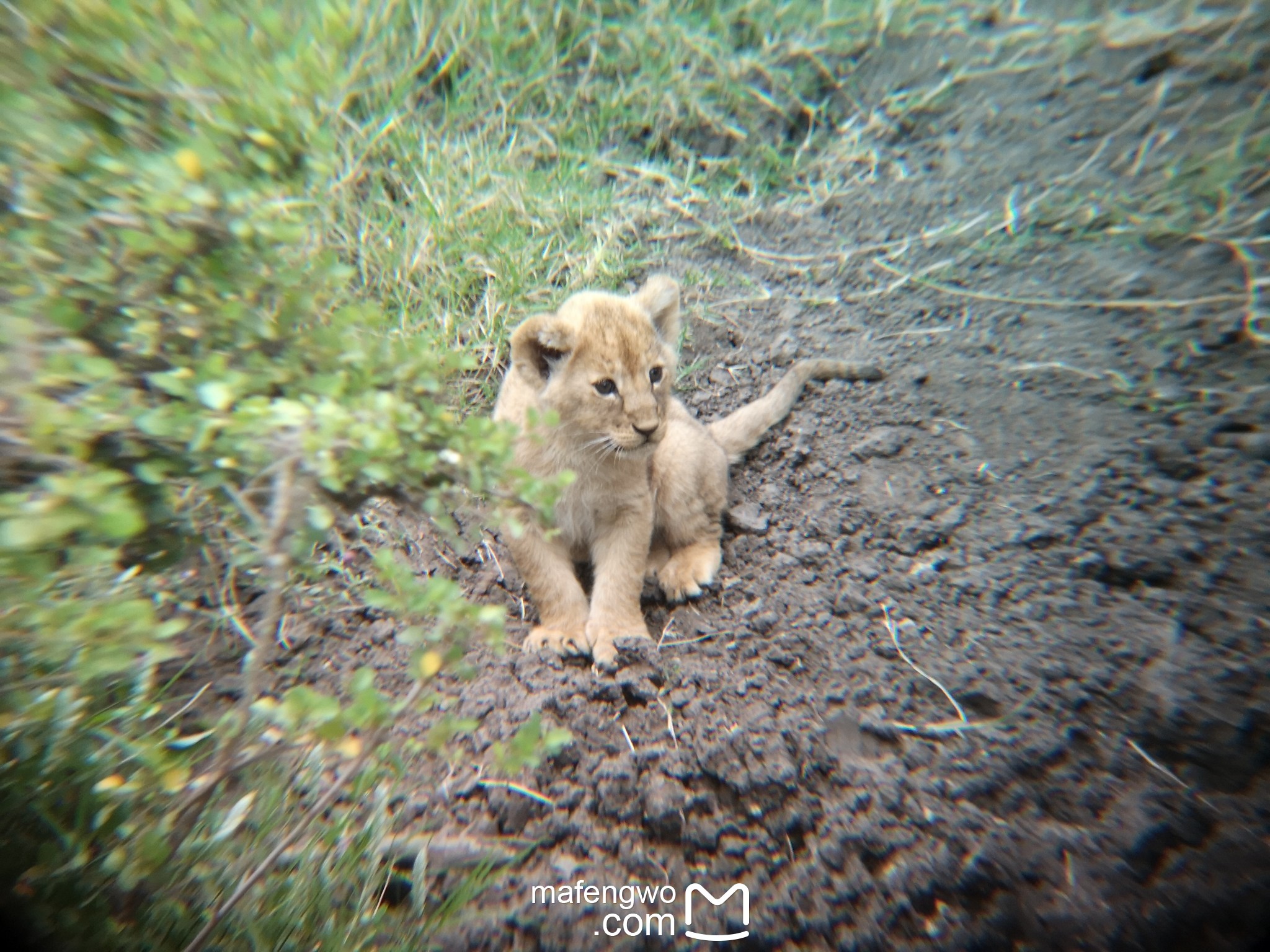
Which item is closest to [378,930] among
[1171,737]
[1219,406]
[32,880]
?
[32,880]

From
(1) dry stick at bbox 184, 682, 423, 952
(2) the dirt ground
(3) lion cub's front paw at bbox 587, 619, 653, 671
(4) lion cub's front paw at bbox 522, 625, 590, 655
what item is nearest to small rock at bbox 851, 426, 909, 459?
(2) the dirt ground

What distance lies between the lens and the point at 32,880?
121cm

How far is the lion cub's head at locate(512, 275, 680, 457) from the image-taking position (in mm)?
2676

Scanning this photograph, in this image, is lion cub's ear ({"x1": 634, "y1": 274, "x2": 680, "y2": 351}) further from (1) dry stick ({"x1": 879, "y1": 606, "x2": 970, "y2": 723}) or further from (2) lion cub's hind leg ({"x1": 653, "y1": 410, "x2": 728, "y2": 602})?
(1) dry stick ({"x1": 879, "y1": 606, "x2": 970, "y2": 723})

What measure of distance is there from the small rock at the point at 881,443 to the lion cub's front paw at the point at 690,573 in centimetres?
94

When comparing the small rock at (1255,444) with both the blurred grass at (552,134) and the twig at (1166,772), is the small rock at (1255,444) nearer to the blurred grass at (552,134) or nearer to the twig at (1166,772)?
the twig at (1166,772)

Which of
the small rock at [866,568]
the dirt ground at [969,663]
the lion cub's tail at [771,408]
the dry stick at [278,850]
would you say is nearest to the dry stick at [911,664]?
the dirt ground at [969,663]

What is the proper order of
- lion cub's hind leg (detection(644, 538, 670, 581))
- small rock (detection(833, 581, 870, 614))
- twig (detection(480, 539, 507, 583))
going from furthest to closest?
1. lion cub's hind leg (detection(644, 538, 670, 581))
2. twig (detection(480, 539, 507, 583))
3. small rock (detection(833, 581, 870, 614))

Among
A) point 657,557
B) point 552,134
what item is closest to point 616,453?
point 657,557

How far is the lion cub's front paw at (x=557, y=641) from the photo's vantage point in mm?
2645

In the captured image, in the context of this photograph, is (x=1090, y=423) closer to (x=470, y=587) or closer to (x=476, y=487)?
(x=476, y=487)

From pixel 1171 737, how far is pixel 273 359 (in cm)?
247

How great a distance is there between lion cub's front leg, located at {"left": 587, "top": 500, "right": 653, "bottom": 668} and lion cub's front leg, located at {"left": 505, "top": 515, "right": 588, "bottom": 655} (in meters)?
0.08

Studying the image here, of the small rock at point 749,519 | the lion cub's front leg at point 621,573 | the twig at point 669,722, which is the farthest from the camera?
the small rock at point 749,519
